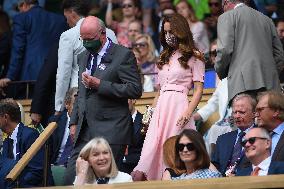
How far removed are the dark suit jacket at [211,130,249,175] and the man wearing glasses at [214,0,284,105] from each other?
0.54 meters

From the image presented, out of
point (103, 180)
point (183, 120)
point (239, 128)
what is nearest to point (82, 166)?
point (103, 180)

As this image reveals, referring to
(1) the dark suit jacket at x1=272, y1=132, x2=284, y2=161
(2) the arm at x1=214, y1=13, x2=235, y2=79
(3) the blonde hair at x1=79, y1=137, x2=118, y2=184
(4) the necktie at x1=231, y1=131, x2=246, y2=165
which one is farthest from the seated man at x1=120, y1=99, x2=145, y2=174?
(1) the dark suit jacket at x1=272, y1=132, x2=284, y2=161

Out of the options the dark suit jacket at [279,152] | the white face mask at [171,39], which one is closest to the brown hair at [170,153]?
the dark suit jacket at [279,152]

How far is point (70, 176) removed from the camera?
618 inches

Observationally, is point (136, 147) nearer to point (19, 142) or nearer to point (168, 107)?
point (168, 107)

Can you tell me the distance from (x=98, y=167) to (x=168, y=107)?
1.64m

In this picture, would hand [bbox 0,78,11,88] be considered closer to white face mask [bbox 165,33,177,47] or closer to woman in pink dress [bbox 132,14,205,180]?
woman in pink dress [bbox 132,14,205,180]

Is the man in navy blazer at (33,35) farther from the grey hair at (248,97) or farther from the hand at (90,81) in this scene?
the grey hair at (248,97)

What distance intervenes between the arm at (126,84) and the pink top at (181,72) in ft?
1.39

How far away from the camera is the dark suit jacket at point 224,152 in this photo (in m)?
15.6

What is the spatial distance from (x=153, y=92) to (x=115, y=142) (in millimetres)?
4197

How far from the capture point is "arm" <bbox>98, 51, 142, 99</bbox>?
1570cm

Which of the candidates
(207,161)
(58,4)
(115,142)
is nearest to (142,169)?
(115,142)

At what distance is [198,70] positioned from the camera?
16.1 metres
